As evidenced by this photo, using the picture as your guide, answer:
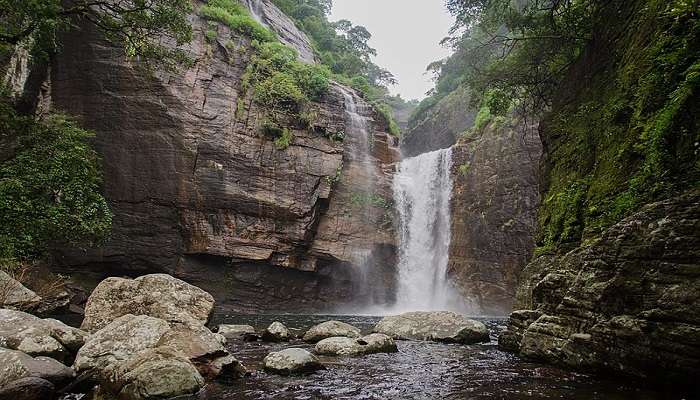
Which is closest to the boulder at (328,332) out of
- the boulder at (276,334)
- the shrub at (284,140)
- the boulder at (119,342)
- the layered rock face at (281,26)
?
the boulder at (276,334)

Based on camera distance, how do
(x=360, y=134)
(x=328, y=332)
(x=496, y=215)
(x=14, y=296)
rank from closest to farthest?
(x=14, y=296) < (x=328, y=332) < (x=496, y=215) < (x=360, y=134)

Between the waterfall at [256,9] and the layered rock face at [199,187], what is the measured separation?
9.82 meters

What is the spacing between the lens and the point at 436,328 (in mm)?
10625

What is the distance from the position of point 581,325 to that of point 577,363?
0.52m

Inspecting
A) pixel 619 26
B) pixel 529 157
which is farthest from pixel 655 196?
pixel 529 157

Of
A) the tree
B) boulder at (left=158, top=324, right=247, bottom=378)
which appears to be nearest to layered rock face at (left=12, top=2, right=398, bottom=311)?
the tree

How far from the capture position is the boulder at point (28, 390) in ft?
14.6

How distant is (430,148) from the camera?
36.2 metres

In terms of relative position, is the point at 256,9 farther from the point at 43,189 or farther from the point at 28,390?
the point at 28,390

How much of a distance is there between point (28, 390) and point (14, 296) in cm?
721

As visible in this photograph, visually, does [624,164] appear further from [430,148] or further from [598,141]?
[430,148]

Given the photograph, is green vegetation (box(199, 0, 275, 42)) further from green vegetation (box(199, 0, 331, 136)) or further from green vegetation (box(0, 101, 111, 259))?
green vegetation (box(0, 101, 111, 259))

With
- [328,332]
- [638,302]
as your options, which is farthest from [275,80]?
[638,302]

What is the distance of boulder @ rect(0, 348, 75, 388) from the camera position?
186 inches
